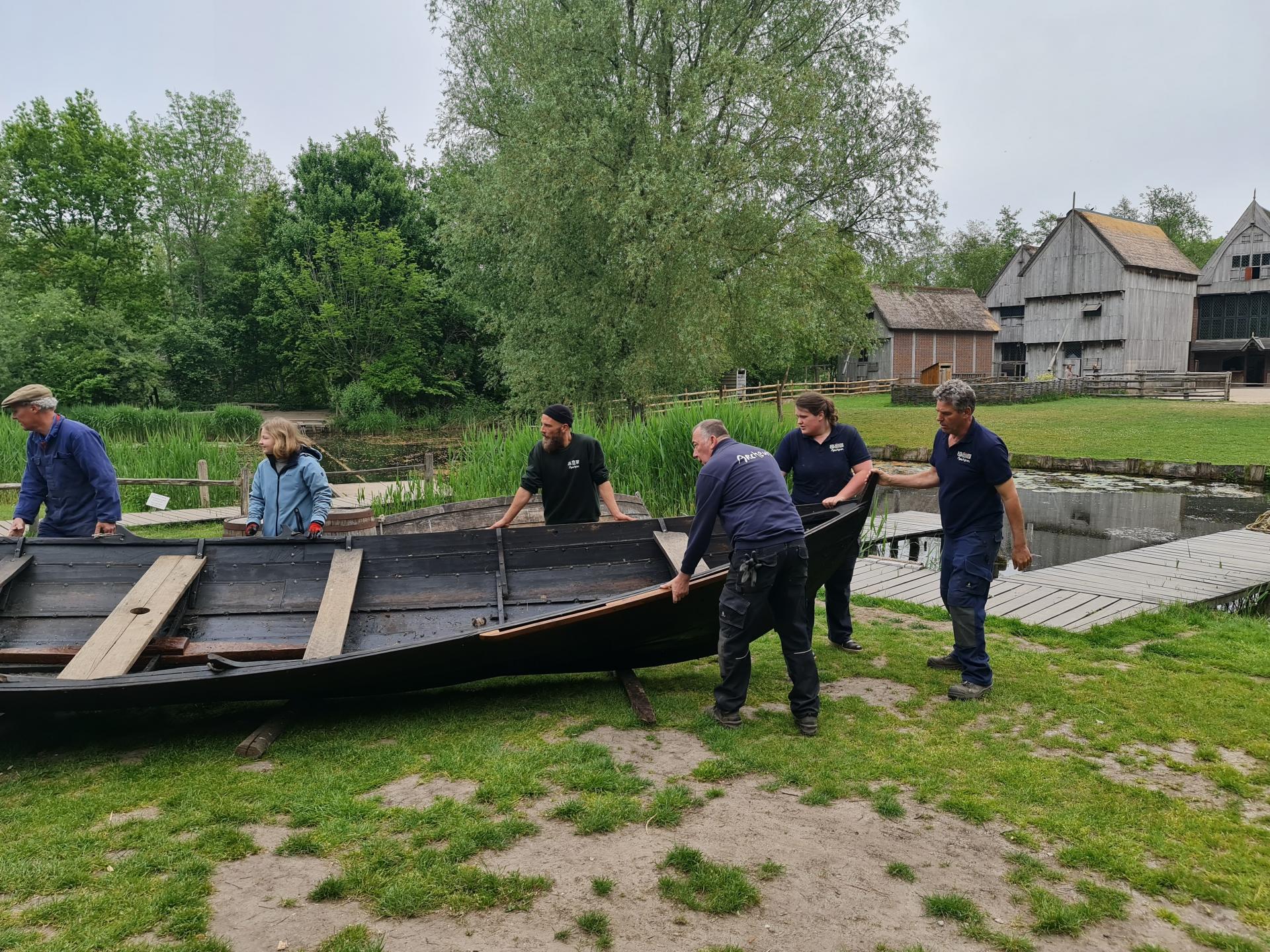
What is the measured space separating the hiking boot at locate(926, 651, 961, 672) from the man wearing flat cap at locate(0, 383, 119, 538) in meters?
5.76

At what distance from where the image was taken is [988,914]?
303 centimetres

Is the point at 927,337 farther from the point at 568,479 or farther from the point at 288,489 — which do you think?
the point at 288,489

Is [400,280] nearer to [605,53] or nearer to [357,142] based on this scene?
[357,142]

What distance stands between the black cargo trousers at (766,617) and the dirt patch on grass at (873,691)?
27.1 inches

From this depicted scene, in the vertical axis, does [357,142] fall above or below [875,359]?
above

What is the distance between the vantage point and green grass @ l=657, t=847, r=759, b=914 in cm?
307

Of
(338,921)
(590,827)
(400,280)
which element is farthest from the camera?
(400,280)

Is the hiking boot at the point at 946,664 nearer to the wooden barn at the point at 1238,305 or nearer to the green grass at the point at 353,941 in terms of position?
the green grass at the point at 353,941

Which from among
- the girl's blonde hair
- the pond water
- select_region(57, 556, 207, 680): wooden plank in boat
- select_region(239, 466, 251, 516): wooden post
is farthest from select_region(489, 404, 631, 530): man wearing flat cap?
select_region(239, 466, 251, 516): wooden post

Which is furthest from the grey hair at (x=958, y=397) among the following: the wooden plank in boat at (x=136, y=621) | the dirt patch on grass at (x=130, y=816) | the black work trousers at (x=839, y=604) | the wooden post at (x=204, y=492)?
the wooden post at (x=204, y=492)

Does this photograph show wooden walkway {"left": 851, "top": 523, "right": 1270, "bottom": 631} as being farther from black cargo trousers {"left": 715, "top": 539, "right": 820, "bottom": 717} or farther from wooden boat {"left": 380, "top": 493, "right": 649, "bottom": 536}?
black cargo trousers {"left": 715, "top": 539, "right": 820, "bottom": 717}

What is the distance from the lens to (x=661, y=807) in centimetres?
380

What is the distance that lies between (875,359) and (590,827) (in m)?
44.8

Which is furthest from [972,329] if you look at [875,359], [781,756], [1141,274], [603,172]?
[781,756]
